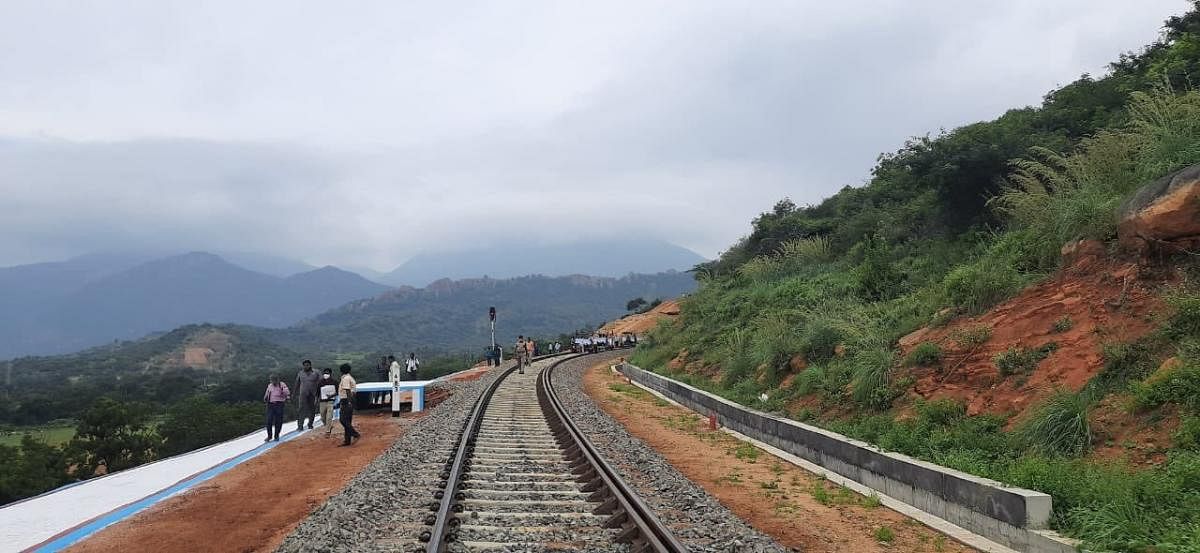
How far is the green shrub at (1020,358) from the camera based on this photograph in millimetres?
9406

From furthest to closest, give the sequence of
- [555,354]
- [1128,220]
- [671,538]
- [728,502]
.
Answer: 1. [555,354]
2. [1128,220]
3. [728,502]
4. [671,538]

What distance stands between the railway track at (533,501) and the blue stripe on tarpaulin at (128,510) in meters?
3.83

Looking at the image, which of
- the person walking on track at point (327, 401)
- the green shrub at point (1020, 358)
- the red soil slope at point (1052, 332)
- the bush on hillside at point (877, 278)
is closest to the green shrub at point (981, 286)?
the red soil slope at point (1052, 332)

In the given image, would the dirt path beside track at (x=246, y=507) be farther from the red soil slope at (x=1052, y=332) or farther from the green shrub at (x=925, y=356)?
the green shrub at (x=925, y=356)

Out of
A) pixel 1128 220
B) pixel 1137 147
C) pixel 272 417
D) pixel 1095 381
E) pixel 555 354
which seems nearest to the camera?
pixel 1095 381

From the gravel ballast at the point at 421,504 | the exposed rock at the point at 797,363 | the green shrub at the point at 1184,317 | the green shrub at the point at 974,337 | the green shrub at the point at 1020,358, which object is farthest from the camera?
the exposed rock at the point at 797,363

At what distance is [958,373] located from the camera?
412 inches

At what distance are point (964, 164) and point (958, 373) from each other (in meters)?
9.50

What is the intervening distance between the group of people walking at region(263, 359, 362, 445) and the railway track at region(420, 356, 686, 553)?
2.58m

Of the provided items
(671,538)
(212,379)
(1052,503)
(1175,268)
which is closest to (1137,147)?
(1175,268)

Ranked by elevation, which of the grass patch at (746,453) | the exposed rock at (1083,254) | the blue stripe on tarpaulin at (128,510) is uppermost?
the exposed rock at (1083,254)

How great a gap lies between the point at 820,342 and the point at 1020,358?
587 cm

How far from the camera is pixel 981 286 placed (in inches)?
465

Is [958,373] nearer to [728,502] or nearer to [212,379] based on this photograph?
[728,502]
